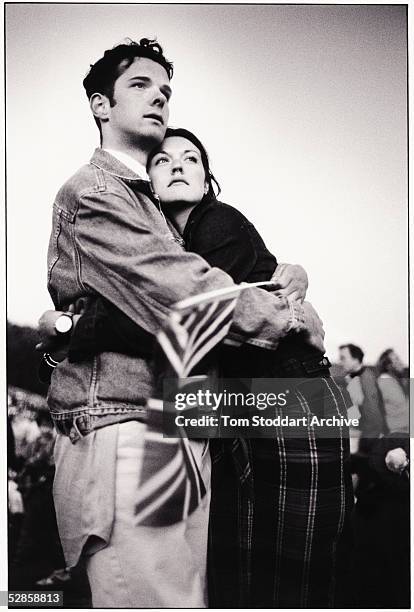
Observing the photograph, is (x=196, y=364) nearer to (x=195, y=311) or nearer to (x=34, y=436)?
(x=195, y=311)

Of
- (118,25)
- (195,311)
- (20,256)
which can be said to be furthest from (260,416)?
(118,25)

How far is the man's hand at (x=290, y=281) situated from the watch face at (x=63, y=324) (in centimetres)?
47

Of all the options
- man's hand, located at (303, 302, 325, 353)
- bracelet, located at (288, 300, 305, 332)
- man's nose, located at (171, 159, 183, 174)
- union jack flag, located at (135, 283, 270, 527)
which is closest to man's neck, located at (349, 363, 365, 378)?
man's hand, located at (303, 302, 325, 353)

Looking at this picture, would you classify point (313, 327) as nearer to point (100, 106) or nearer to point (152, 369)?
point (152, 369)

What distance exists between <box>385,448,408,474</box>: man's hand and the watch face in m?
0.83

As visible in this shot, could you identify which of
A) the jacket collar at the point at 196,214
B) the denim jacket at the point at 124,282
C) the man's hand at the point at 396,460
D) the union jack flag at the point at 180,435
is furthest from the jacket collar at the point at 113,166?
the man's hand at the point at 396,460

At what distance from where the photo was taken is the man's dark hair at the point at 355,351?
5.10ft

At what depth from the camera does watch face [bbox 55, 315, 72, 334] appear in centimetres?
145

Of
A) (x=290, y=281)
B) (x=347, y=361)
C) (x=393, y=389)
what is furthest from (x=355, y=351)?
(x=290, y=281)

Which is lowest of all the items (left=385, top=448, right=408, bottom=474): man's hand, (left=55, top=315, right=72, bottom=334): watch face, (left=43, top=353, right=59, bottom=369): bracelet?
(left=385, top=448, right=408, bottom=474): man's hand

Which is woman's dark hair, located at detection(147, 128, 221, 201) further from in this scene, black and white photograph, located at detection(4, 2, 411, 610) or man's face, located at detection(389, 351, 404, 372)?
man's face, located at detection(389, 351, 404, 372)

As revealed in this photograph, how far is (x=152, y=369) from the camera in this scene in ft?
4.60

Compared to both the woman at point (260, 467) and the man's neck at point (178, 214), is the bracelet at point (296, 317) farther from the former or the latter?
the man's neck at point (178, 214)

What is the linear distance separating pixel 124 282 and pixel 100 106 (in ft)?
1.50
